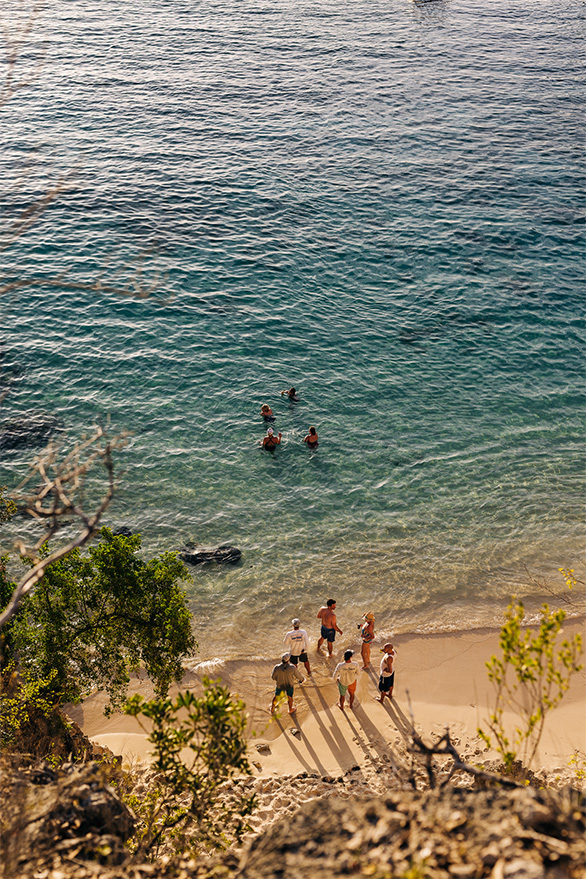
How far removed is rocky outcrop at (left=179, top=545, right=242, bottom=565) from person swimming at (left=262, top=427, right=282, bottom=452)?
5.16m

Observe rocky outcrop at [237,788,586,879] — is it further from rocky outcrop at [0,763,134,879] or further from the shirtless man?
the shirtless man

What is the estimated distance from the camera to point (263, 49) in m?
65.4

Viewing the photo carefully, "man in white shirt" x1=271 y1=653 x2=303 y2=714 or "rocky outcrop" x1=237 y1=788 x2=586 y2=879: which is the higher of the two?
"rocky outcrop" x1=237 y1=788 x2=586 y2=879

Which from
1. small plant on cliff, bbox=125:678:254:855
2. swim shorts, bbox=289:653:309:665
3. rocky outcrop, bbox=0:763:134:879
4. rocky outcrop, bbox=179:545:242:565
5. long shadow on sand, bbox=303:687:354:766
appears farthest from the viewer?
rocky outcrop, bbox=179:545:242:565

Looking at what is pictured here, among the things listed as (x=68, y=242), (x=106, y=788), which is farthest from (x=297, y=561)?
(x=68, y=242)

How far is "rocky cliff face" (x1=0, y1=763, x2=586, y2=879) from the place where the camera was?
23.1 ft

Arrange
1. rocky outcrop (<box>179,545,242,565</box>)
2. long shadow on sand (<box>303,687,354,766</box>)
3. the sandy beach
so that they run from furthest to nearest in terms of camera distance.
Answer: rocky outcrop (<box>179,545,242,565</box>) < long shadow on sand (<box>303,687,354,766</box>) < the sandy beach

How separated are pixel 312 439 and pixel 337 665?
1045 cm

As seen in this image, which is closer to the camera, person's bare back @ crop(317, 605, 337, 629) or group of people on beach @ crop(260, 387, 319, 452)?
person's bare back @ crop(317, 605, 337, 629)

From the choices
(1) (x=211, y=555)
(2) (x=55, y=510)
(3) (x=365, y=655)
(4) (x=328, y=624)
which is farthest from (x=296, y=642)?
(2) (x=55, y=510)

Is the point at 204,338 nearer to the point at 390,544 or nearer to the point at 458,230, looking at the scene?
the point at 390,544

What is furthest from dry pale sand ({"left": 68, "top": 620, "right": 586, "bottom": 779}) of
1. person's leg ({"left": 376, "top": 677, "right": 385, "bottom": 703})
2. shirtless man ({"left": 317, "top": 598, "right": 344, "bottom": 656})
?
shirtless man ({"left": 317, "top": 598, "right": 344, "bottom": 656})

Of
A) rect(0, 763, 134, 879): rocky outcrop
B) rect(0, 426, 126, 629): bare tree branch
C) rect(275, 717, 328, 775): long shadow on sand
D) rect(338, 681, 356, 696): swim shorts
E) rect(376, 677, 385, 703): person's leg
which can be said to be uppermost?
rect(0, 426, 126, 629): bare tree branch

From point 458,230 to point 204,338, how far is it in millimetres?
18166
